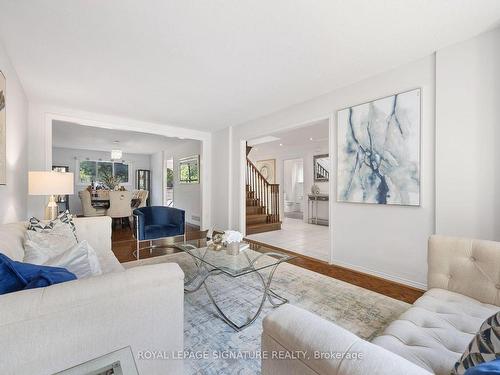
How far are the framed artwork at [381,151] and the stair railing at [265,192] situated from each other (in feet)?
10.5

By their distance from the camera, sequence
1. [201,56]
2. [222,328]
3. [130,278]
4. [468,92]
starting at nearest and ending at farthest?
[130,278]
[222,328]
[468,92]
[201,56]

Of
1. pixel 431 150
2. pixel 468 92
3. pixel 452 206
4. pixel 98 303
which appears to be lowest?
pixel 98 303

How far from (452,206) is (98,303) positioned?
286cm

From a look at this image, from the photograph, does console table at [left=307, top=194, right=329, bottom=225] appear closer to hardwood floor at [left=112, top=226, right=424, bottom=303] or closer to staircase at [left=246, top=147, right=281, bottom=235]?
staircase at [left=246, top=147, right=281, bottom=235]

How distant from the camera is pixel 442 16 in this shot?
187cm

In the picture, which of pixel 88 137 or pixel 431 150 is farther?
pixel 88 137

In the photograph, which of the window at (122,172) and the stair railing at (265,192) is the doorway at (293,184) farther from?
the window at (122,172)

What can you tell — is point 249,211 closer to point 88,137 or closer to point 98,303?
point 88,137

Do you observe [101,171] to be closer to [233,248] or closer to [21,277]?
[233,248]

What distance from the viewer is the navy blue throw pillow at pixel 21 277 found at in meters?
0.91

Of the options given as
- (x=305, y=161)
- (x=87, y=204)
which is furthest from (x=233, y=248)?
(x=305, y=161)

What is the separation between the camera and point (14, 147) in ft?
8.86

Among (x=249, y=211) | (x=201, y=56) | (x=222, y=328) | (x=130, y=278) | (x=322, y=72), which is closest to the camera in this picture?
(x=130, y=278)

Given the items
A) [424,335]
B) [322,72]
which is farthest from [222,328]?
[322,72]
